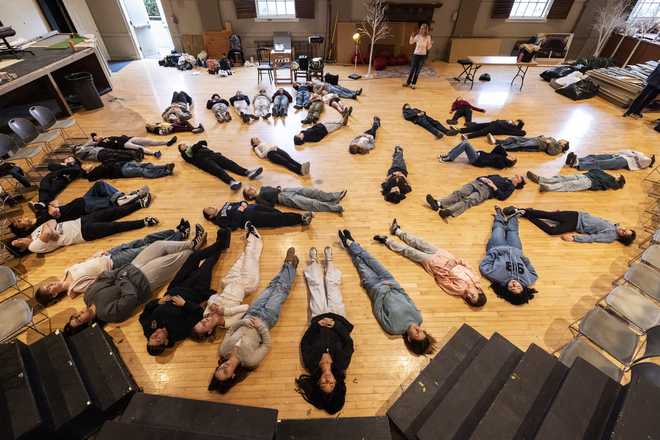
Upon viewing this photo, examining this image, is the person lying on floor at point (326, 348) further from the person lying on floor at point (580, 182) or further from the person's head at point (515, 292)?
the person lying on floor at point (580, 182)

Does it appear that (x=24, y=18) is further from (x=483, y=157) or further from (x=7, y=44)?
(x=483, y=157)

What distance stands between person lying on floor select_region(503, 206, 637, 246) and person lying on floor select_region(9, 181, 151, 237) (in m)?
5.54

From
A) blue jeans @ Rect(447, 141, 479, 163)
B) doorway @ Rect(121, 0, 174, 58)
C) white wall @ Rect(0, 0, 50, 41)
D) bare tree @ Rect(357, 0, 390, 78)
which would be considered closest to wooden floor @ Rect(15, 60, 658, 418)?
blue jeans @ Rect(447, 141, 479, 163)

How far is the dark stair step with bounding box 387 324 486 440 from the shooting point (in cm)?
235

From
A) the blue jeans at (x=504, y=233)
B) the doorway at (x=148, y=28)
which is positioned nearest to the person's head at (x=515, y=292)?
the blue jeans at (x=504, y=233)

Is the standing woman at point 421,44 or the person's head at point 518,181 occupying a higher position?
the standing woman at point 421,44

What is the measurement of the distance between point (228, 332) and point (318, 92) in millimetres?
6546

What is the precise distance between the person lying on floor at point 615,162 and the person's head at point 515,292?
3415mm

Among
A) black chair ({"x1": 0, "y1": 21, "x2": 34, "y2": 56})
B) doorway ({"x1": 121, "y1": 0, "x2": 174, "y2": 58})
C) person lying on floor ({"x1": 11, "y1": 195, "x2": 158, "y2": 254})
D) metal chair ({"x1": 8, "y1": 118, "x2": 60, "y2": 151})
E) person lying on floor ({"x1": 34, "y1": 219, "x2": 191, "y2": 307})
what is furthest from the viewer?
doorway ({"x1": 121, "y1": 0, "x2": 174, "y2": 58})

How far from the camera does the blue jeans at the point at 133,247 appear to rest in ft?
11.5

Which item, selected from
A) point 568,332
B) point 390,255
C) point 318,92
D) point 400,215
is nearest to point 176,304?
point 390,255

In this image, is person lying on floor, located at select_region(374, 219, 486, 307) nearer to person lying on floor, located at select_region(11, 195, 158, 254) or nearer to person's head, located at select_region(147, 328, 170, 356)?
person's head, located at select_region(147, 328, 170, 356)

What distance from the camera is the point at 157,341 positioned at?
9.23 ft

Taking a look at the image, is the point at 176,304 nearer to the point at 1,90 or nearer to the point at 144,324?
the point at 144,324
